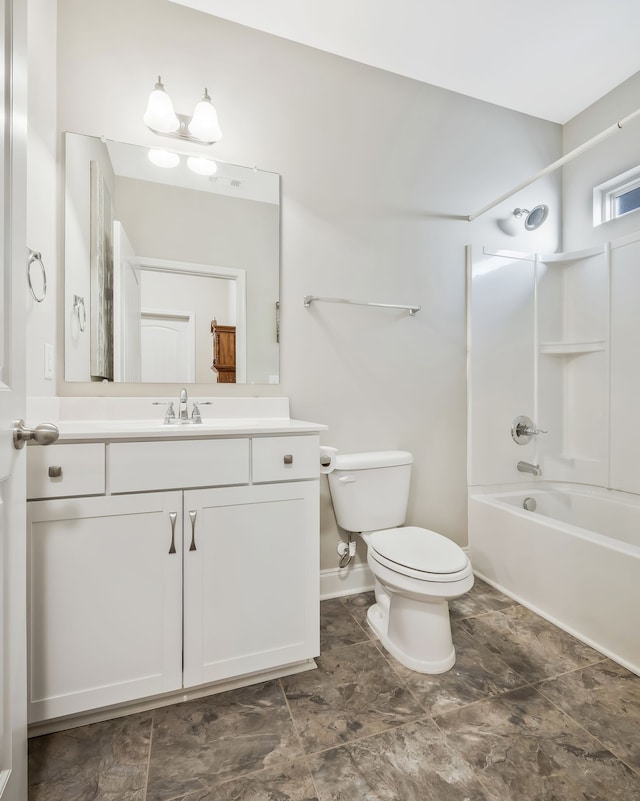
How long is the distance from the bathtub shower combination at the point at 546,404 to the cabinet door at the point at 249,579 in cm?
116

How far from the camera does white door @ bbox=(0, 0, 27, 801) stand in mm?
714

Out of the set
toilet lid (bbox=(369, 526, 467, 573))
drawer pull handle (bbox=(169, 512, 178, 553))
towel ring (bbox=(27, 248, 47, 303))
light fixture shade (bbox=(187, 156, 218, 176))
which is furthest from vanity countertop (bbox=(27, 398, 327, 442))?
light fixture shade (bbox=(187, 156, 218, 176))

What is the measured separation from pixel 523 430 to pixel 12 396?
237cm

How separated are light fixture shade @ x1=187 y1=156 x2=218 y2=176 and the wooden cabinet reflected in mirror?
0.65 m

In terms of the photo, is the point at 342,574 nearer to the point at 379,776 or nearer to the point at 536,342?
the point at 379,776

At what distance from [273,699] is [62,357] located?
1.46 meters

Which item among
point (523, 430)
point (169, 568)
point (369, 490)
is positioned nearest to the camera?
point (169, 568)

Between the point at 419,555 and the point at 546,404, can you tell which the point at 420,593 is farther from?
the point at 546,404

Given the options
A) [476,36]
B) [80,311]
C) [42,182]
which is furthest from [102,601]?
[476,36]

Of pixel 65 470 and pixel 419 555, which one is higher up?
pixel 65 470

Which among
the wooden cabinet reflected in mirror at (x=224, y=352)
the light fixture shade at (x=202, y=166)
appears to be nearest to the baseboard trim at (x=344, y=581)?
the wooden cabinet reflected in mirror at (x=224, y=352)

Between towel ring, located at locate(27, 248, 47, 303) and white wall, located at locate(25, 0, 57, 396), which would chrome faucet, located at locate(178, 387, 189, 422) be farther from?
towel ring, located at locate(27, 248, 47, 303)

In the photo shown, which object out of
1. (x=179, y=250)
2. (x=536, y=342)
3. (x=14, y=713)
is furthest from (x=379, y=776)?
(x=536, y=342)

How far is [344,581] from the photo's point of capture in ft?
6.27
